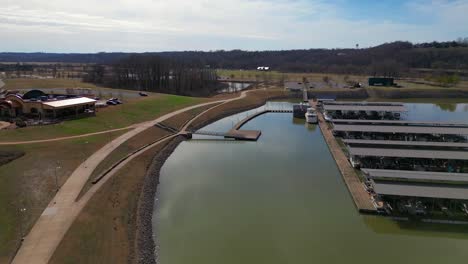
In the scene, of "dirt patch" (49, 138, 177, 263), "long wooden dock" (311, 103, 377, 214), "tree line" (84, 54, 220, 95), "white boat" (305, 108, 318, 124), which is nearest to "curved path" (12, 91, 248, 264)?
"dirt patch" (49, 138, 177, 263)

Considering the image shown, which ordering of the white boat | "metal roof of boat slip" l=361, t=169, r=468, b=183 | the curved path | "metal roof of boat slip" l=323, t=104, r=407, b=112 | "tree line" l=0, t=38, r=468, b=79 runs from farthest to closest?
"tree line" l=0, t=38, r=468, b=79 < the white boat < "metal roof of boat slip" l=323, t=104, r=407, b=112 < "metal roof of boat slip" l=361, t=169, r=468, b=183 < the curved path

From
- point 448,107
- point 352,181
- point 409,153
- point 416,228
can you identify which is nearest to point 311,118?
point 409,153

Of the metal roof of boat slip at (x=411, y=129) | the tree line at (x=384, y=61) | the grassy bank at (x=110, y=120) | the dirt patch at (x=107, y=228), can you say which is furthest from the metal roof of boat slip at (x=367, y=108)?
the tree line at (x=384, y=61)

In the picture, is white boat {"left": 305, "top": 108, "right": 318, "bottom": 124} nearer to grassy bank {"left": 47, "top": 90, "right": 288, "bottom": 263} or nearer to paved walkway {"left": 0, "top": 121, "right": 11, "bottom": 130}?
grassy bank {"left": 47, "top": 90, "right": 288, "bottom": 263}

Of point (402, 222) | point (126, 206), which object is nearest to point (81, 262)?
point (126, 206)

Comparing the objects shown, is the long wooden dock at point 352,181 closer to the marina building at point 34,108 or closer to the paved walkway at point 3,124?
the marina building at point 34,108

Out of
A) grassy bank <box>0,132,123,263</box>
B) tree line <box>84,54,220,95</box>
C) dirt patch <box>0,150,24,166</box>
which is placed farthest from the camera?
tree line <box>84,54,220,95</box>
